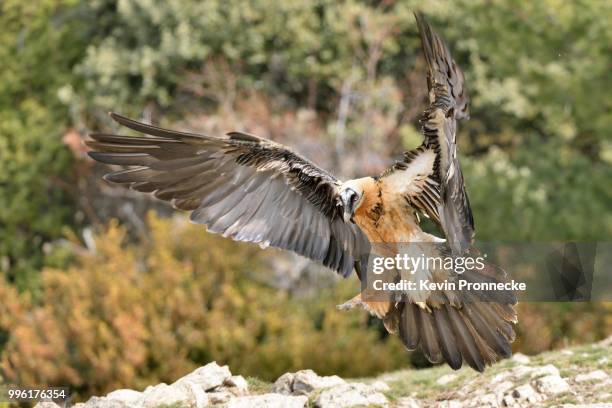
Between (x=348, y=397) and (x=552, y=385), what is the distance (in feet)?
4.61

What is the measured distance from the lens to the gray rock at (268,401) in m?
6.60

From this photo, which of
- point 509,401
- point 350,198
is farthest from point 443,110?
point 509,401

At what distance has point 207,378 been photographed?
7.25 metres

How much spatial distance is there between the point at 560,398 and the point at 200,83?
1233 centimetres

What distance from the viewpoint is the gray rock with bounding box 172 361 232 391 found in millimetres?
7180

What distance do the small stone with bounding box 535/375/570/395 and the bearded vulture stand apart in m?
0.56

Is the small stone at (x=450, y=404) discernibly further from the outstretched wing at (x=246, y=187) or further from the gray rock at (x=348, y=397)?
the outstretched wing at (x=246, y=187)

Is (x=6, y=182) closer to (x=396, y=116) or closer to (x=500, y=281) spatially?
(x=396, y=116)

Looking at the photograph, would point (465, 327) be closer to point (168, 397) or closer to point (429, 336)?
point (429, 336)

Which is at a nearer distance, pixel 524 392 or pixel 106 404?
pixel 106 404

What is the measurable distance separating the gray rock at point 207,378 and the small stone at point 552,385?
7.05 ft

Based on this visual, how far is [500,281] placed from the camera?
6.66m

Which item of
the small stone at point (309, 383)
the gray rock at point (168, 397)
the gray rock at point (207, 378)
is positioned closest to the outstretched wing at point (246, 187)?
the small stone at point (309, 383)

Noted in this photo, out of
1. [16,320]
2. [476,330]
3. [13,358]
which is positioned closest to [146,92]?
[16,320]
